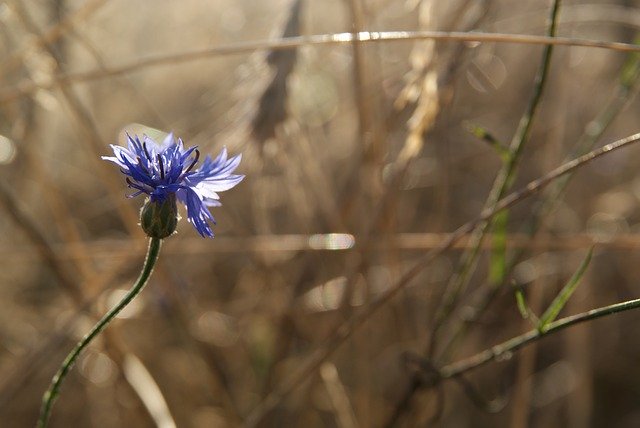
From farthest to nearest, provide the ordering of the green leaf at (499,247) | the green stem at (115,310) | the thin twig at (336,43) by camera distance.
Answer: the green leaf at (499,247), the thin twig at (336,43), the green stem at (115,310)

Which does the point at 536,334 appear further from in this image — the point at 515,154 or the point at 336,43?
the point at 336,43

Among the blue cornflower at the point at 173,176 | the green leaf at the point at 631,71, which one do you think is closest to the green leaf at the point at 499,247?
the green leaf at the point at 631,71

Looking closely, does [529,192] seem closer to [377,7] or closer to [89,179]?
[377,7]

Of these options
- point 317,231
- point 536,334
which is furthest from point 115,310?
point 317,231

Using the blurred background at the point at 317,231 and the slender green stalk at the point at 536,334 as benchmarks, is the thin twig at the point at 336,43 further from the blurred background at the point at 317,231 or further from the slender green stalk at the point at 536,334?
the slender green stalk at the point at 536,334

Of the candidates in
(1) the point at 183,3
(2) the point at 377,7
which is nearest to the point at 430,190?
(1) the point at 183,3

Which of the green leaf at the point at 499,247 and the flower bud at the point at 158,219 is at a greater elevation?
the green leaf at the point at 499,247

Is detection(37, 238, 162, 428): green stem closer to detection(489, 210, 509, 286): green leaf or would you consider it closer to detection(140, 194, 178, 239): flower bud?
detection(140, 194, 178, 239): flower bud
